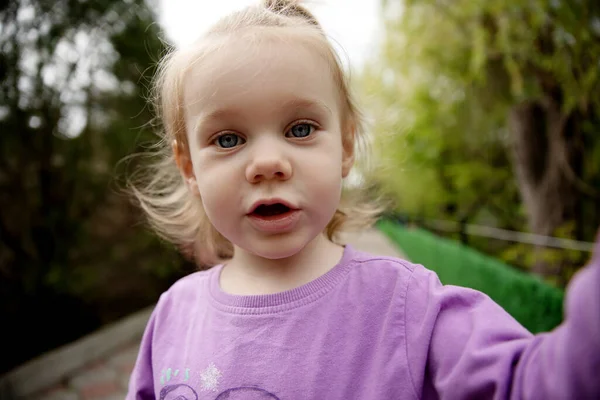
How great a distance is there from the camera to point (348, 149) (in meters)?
1.31

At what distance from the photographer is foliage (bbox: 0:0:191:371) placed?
158 inches

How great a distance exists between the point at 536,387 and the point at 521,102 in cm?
600

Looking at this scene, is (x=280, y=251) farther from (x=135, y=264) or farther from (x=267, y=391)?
(x=135, y=264)

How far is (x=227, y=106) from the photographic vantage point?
101 cm

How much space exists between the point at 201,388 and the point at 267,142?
0.57 meters

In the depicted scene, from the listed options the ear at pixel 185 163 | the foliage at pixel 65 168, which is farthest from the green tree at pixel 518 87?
the foliage at pixel 65 168

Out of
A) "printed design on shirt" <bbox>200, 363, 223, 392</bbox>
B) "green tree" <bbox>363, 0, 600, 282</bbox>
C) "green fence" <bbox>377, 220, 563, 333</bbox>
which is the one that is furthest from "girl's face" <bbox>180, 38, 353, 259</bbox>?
"green fence" <bbox>377, 220, 563, 333</bbox>

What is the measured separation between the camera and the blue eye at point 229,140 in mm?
1052

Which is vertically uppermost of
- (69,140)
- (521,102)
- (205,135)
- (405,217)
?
(521,102)

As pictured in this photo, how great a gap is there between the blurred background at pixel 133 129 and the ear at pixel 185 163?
1707 mm

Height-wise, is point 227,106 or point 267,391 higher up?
point 227,106

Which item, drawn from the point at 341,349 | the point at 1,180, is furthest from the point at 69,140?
the point at 341,349

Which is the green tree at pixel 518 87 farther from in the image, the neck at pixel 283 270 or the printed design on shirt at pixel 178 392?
the printed design on shirt at pixel 178 392

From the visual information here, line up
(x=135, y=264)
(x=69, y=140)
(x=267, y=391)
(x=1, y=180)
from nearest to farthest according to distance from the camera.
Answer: (x=267, y=391), (x=1, y=180), (x=69, y=140), (x=135, y=264)
